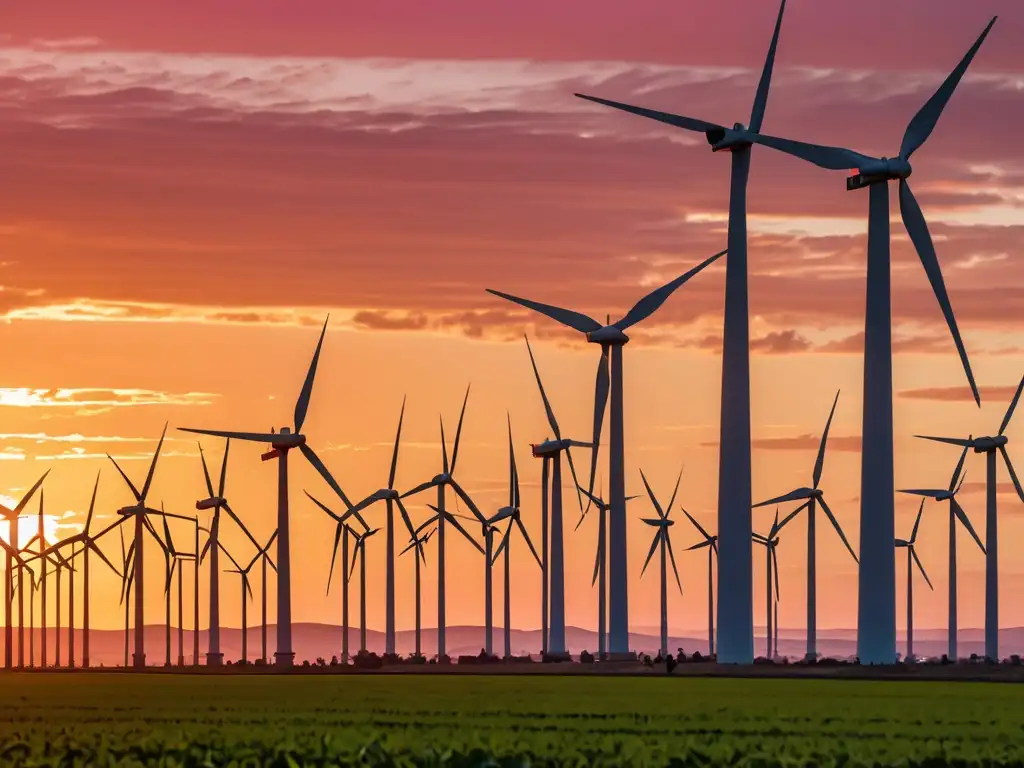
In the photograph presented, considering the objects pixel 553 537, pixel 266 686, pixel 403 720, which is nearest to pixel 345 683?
pixel 266 686

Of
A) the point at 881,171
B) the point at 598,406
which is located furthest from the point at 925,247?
the point at 598,406

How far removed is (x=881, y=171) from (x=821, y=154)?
165 inches

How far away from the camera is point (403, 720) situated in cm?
6241

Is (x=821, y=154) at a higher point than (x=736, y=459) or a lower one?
higher

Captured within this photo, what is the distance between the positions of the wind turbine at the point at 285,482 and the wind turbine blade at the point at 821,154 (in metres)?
48.7

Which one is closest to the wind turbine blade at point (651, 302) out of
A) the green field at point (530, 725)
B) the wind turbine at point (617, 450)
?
the wind turbine at point (617, 450)

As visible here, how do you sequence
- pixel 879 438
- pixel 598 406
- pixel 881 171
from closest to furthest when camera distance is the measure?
pixel 879 438, pixel 881 171, pixel 598 406

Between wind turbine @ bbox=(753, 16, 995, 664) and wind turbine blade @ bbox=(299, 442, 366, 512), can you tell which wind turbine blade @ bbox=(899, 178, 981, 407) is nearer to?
wind turbine @ bbox=(753, 16, 995, 664)

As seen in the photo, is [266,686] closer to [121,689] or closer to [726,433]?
[121,689]

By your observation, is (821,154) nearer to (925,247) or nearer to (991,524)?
(925,247)

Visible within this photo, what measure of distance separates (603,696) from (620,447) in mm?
68555

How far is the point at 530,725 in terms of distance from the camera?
197ft

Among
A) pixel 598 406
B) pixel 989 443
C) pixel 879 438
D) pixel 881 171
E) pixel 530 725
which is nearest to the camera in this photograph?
pixel 530 725

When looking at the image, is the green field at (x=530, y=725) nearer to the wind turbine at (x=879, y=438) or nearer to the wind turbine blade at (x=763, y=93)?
the wind turbine at (x=879, y=438)
